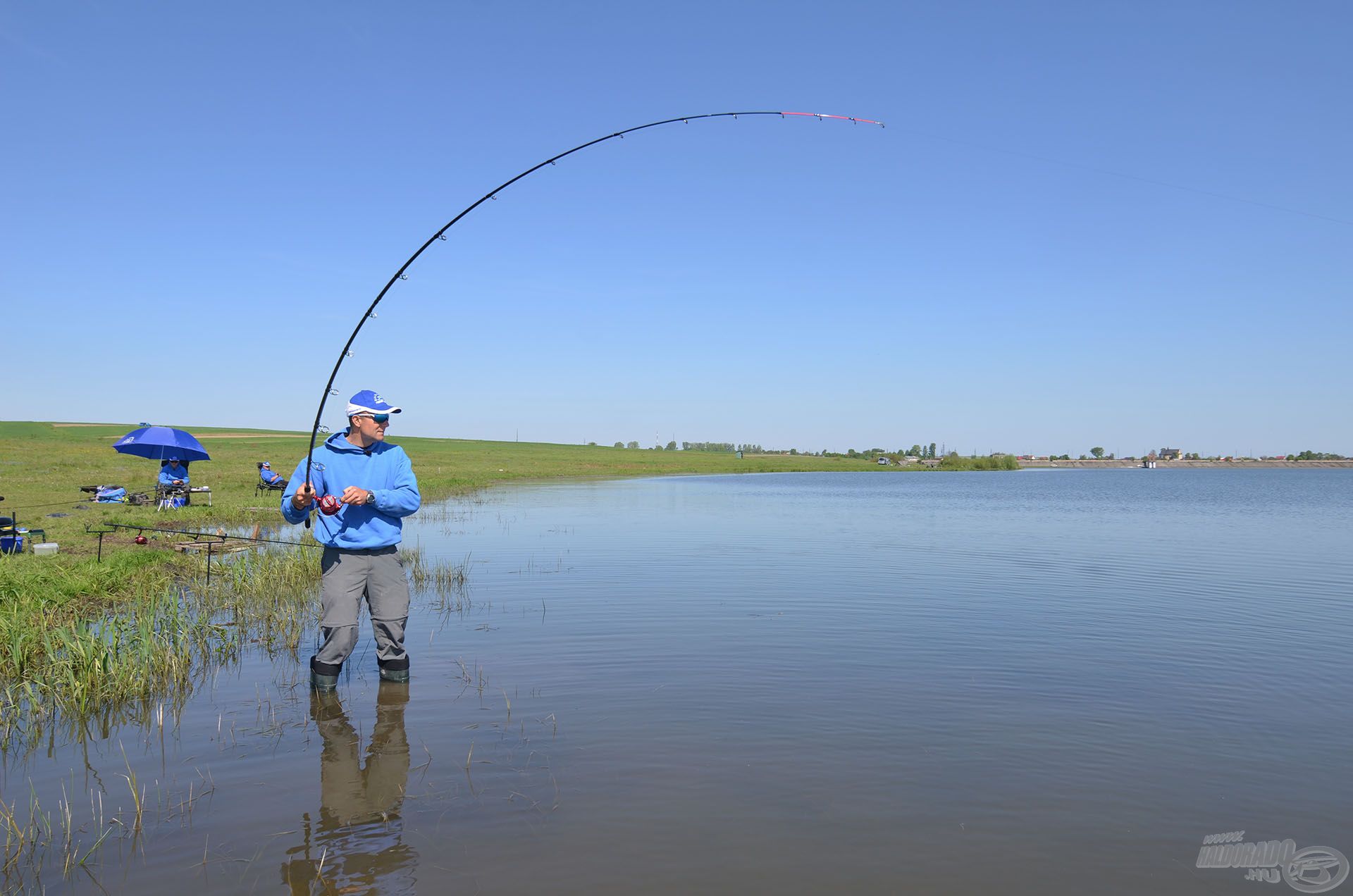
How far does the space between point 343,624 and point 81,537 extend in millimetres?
12014

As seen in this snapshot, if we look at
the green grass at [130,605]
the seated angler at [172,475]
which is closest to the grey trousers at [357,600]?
the green grass at [130,605]

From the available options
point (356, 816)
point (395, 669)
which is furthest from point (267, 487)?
point (356, 816)

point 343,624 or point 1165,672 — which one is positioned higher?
point 343,624

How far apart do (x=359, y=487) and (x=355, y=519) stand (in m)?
0.25

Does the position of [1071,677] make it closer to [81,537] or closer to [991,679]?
[991,679]

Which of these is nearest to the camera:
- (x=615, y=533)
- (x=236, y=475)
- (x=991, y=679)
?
(x=991, y=679)

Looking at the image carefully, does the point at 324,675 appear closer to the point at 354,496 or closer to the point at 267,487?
the point at 354,496

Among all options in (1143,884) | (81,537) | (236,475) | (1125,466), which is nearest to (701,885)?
(1143,884)

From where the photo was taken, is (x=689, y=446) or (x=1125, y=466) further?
(x=689, y=446)

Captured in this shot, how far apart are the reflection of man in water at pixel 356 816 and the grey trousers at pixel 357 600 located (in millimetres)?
466

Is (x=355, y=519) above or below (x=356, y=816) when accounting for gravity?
above

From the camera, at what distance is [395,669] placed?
715cm

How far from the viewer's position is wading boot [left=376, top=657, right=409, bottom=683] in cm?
712

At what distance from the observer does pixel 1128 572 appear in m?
15.6
